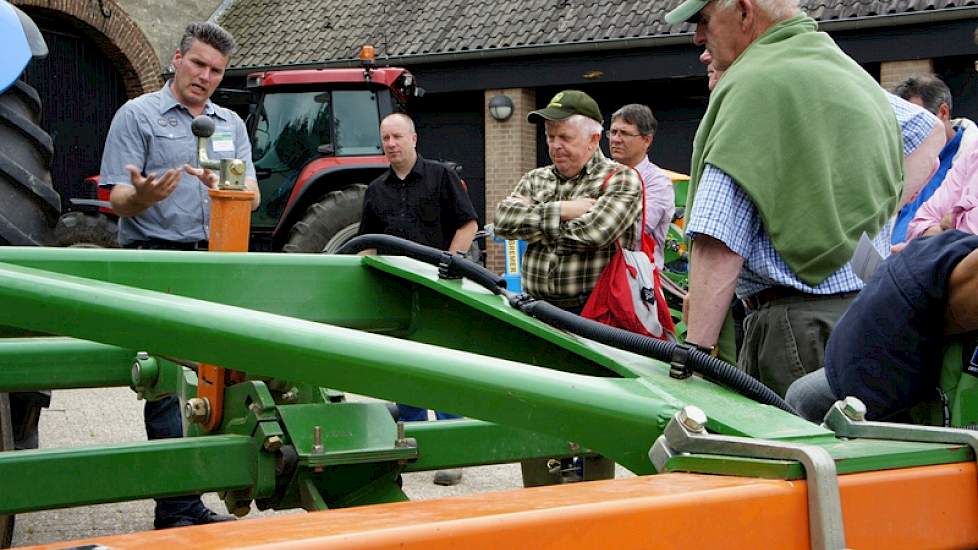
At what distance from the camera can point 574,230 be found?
392cm

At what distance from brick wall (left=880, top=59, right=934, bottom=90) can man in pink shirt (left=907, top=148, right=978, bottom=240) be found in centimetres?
768

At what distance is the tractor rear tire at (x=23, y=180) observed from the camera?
11.2 ft

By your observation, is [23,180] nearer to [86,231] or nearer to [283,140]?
[86,231]

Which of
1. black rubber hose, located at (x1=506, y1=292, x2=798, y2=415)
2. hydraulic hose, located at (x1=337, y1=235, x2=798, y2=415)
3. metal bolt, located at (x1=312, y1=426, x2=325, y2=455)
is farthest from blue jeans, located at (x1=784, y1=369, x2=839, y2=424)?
metal bolt, located at (x1=312, y1=426, x2=325, y2=455)

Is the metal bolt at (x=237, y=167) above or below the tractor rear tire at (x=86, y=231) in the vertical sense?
below

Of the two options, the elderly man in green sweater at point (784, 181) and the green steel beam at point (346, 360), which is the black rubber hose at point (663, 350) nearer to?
the green steel beam at point (346, 360)

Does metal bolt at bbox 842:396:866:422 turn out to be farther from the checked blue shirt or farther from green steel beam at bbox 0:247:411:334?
green steel beam at bbox 0:247:411:334

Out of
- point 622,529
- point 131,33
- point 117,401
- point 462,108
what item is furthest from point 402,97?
point 622,529

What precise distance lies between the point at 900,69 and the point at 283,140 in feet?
22.5

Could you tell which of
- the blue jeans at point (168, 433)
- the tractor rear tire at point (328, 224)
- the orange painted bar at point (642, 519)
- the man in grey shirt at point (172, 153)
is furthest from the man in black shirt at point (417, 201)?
the orange painted bar at point (642, 519)

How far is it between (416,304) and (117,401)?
15.5 feet

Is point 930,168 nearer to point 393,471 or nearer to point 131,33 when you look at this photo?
point 393,471

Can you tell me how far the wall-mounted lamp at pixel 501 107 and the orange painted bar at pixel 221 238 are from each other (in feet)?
40.2

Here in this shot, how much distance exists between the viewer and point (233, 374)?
267 cm
